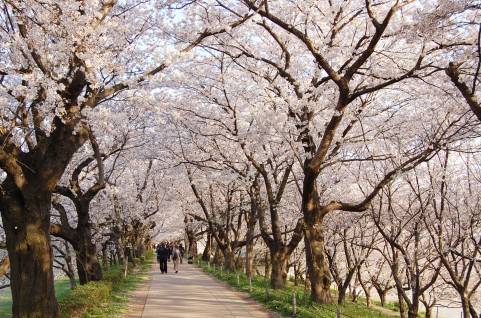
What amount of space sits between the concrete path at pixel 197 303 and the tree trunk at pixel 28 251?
12.2ft

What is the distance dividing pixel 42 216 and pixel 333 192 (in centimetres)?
1584

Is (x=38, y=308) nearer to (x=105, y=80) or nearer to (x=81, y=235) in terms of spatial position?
(x=105, y=80)

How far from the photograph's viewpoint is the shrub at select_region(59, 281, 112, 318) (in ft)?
32.0

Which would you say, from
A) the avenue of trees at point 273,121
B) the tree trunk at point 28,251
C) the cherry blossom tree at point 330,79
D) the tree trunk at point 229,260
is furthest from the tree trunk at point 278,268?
the tree trunk at point 28,251

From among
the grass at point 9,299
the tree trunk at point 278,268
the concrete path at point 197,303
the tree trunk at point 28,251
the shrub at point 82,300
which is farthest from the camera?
the grass at point 9,299

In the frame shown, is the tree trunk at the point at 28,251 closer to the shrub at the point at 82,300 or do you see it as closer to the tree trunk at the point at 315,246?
the shrub at the point at 82,300

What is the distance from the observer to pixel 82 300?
1063 cm

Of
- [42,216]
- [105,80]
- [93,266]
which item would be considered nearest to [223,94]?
[105,80]

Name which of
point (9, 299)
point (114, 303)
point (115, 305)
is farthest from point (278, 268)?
point (9, 299)

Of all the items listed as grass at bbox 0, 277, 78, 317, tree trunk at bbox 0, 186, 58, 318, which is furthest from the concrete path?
tree trunk at bbox 0, 186, 58, 318

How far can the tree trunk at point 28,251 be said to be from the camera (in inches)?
318

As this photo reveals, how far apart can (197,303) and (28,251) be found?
6.60 metres

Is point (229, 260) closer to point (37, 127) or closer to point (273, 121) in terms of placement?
point (273, 121)

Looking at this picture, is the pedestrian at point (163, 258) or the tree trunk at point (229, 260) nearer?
the tree trunk at point (229, 260)
